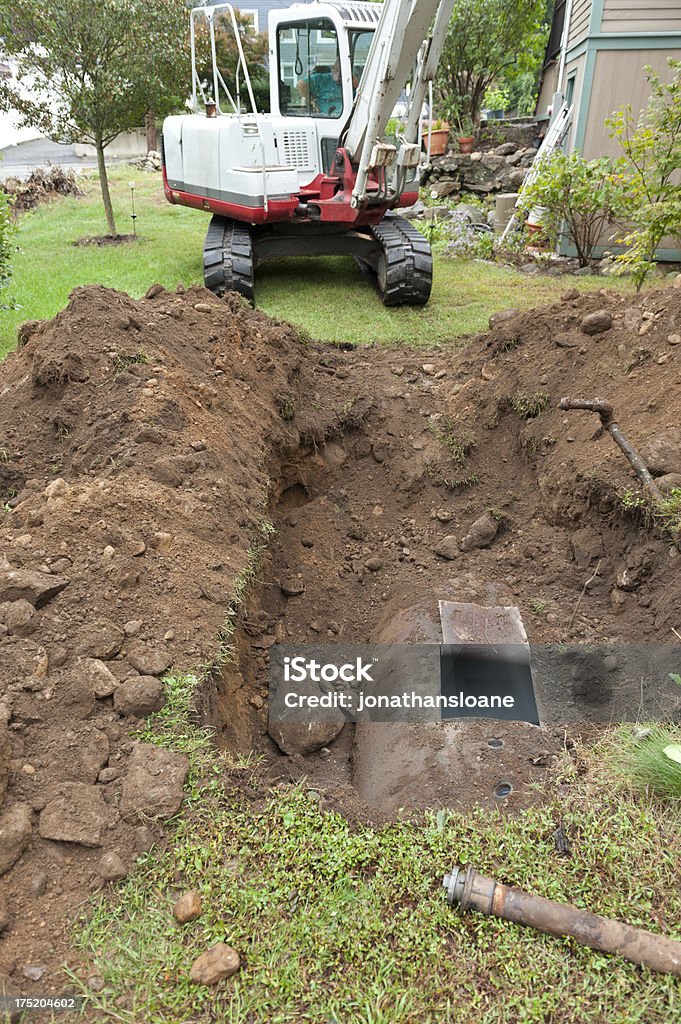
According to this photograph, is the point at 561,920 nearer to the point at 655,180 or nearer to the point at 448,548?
the point at 448,548

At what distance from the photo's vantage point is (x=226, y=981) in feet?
6.84

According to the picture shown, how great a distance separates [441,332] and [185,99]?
869cm

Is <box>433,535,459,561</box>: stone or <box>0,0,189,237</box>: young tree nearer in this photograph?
<box>433,535,459,561</box>: stone

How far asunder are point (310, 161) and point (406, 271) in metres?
2.00

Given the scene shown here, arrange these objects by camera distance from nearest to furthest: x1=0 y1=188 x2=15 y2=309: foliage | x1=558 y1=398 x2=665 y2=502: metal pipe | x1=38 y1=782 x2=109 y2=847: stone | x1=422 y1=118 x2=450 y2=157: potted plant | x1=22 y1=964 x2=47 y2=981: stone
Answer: x1=22 y1=964 x2=47 y2=981: stone → x1=38 y1=782 x2=109 y2=847: stone → x1=558 y1=398 x2=665 y2=502: metal pipe → x1=0 y1=188 x2=15 y2=309: foliage → x1=422 y1=118 x2=450 y2=157: potted plant

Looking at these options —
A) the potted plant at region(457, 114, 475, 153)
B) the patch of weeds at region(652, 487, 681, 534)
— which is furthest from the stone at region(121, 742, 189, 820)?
the potted plant at region(457, 114, 475, 153)

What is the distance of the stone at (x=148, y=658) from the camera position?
2.89m

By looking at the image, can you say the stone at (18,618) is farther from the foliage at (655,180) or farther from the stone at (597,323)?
the foliage at (655,180)

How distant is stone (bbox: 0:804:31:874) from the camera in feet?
7.52

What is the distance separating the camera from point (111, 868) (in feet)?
7.52

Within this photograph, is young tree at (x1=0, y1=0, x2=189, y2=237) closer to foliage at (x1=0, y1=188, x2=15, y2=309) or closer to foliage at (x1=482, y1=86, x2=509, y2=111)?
foliage at (x1=0, y1=188, x2=15, y2=309)

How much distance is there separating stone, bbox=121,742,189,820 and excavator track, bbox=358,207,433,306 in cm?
700

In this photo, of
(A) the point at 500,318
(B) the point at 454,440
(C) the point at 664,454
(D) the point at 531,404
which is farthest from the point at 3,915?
(A) the point at 500,318

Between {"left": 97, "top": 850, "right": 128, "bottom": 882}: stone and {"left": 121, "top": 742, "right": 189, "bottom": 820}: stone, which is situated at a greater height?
{"left": 121, "top": 742, "right": 189, "bottom": 820}: stone
